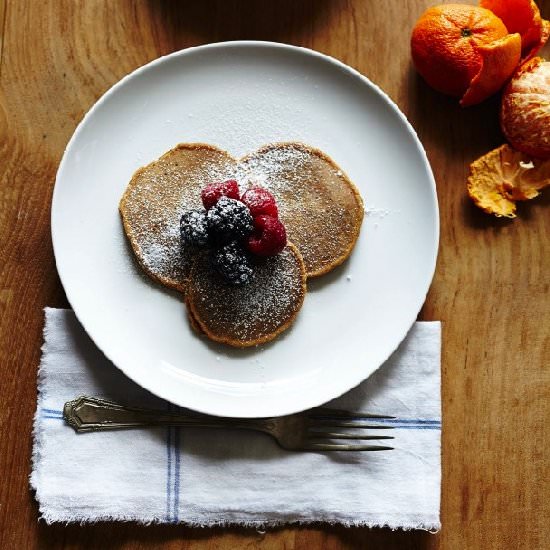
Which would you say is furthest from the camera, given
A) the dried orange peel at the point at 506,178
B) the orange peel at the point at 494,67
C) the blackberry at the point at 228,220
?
the dried orange peel at the point at 506,178

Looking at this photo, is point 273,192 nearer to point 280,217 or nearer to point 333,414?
point 280,217

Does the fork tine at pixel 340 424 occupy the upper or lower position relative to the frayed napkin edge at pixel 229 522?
upper

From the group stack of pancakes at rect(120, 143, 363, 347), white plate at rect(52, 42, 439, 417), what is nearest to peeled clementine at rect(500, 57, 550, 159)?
white plate at rect(52, 42, 439, 417)

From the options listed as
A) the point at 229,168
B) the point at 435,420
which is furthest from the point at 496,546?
the point at 229,168

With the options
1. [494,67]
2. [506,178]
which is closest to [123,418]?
[506,178]

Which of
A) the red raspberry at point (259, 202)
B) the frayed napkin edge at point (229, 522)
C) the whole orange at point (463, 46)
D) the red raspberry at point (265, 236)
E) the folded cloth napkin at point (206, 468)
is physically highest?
the whole orange at point (463, 46)

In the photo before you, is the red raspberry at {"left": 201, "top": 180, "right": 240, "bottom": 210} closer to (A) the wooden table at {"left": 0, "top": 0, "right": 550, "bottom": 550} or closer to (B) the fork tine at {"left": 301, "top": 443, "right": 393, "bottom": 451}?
(A) the wooden table at {"left": 0, "top": 0, "right": 550, "bottom": 550}

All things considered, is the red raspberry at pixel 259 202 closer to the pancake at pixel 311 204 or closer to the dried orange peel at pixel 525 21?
the pancake at pixel 311 204

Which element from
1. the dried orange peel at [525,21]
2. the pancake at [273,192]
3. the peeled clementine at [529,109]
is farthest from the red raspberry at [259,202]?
the dried orange peel at [525,21]
